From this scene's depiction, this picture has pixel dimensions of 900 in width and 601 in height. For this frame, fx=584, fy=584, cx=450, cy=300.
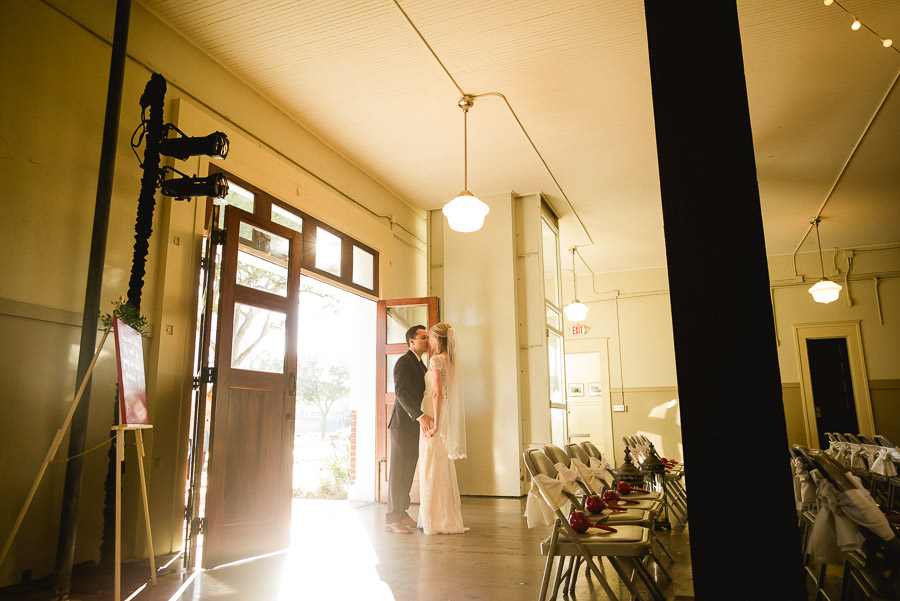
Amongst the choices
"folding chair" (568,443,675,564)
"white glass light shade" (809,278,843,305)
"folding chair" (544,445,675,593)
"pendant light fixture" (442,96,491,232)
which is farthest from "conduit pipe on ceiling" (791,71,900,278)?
"folding chair" (544,445,675,593)

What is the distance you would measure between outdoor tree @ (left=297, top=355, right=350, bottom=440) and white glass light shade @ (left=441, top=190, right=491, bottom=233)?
8562 mm

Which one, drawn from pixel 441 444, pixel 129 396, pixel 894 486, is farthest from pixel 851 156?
pixel 129 396

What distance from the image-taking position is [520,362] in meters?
8.34

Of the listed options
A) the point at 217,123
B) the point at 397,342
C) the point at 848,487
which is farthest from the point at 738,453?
the point at 397,342

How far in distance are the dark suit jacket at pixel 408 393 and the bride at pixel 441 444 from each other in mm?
126

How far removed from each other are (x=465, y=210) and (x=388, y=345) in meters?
2.49

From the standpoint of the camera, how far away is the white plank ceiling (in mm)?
4969

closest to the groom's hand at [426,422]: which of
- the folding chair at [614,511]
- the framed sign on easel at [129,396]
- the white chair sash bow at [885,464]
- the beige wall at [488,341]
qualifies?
the folding chair at [614,511]

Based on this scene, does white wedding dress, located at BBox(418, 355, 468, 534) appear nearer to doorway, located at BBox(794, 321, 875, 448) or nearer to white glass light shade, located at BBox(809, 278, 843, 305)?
white glass light shade, located at BBox(809, 278, 843, 305)

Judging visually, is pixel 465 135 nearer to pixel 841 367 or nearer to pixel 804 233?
pixel 804 233

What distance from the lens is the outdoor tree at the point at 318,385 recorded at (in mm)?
13805

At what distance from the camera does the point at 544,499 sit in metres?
3.00

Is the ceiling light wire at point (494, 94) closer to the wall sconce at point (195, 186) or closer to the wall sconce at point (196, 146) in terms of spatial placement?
the wall sconce at point (196, 146)

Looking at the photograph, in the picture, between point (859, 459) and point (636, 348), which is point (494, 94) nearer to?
point (859, 459)
